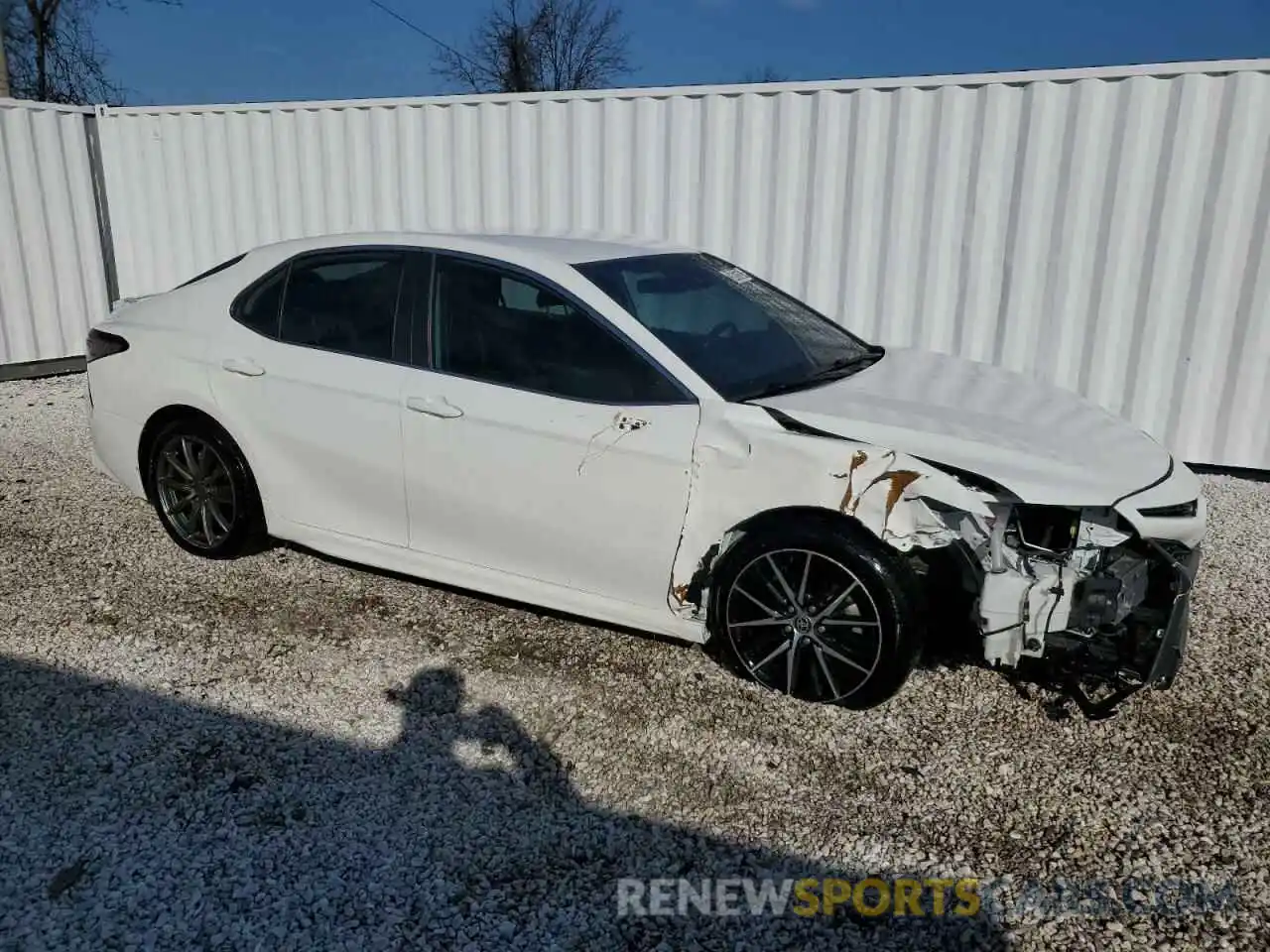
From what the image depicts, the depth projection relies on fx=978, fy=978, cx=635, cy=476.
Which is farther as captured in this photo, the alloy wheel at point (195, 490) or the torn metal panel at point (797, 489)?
the alloy wheel at point (195, 490)

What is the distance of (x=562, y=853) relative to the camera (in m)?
2.84

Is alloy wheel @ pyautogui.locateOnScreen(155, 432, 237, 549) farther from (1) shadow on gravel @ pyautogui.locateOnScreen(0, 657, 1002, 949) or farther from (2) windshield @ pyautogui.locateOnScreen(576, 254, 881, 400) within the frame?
(2) windshield @ pyautogui.locateOnScreen(576, 254, 881, 400)

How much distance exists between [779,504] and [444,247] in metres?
1.80

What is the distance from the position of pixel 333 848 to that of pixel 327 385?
78.0 inches

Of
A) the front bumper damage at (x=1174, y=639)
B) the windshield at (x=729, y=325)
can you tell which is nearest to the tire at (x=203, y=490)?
the windshield at (x=729, y=325)

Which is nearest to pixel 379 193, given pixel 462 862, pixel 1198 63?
pixel 1198 63

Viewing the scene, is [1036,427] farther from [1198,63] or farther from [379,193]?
[379,193]

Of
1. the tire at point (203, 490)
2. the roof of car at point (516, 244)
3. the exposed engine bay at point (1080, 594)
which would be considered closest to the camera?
the exposed engine bay at point (1080, 594)

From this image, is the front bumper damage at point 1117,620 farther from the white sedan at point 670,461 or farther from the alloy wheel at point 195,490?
the alloy wheel at point 195,490

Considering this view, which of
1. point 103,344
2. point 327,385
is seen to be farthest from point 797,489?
point 103,344

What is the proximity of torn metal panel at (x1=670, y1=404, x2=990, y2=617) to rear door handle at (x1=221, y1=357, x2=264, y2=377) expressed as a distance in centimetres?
211

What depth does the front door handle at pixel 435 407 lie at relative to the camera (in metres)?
3.81

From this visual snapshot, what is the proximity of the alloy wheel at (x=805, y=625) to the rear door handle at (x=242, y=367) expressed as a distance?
2345 millimetres

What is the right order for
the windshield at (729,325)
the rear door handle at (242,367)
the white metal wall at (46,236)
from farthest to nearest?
the white metal wall at (46,236) < the rear door handle at (242,367) < the windshield at (729,325)
